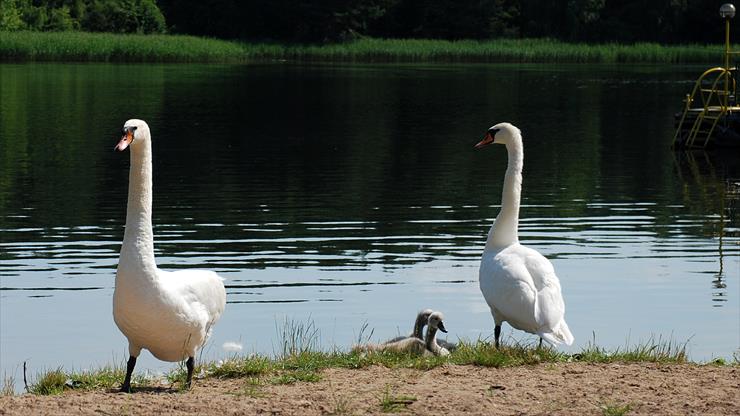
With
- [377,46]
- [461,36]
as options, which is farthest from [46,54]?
[461,36]

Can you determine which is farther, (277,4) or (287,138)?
(277,4)

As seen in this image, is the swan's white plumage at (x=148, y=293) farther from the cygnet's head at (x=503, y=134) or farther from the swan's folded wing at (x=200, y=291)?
the cygnet's head at (x=503, y=134)

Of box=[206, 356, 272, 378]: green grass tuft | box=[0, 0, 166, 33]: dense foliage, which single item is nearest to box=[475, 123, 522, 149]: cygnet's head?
box=[206, 356, 272, 378]: green grass tuft

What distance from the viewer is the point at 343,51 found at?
325 feet

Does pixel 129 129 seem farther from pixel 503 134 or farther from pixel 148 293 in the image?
pixel 503 134

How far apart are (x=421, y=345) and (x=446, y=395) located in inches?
84.5

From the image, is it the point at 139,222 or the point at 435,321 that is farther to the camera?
the point at 435,321

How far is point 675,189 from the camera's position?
28031 millimetres

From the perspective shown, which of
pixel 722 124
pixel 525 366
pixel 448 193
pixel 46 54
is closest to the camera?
pixel 525 366

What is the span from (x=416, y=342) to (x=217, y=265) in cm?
830

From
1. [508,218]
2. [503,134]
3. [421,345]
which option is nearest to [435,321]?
[421,345]

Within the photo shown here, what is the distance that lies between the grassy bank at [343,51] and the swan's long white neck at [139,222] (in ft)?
240

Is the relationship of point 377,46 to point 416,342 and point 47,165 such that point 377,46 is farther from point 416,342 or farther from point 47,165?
point 416,342

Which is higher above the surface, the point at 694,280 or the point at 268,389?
the point at 268,389
